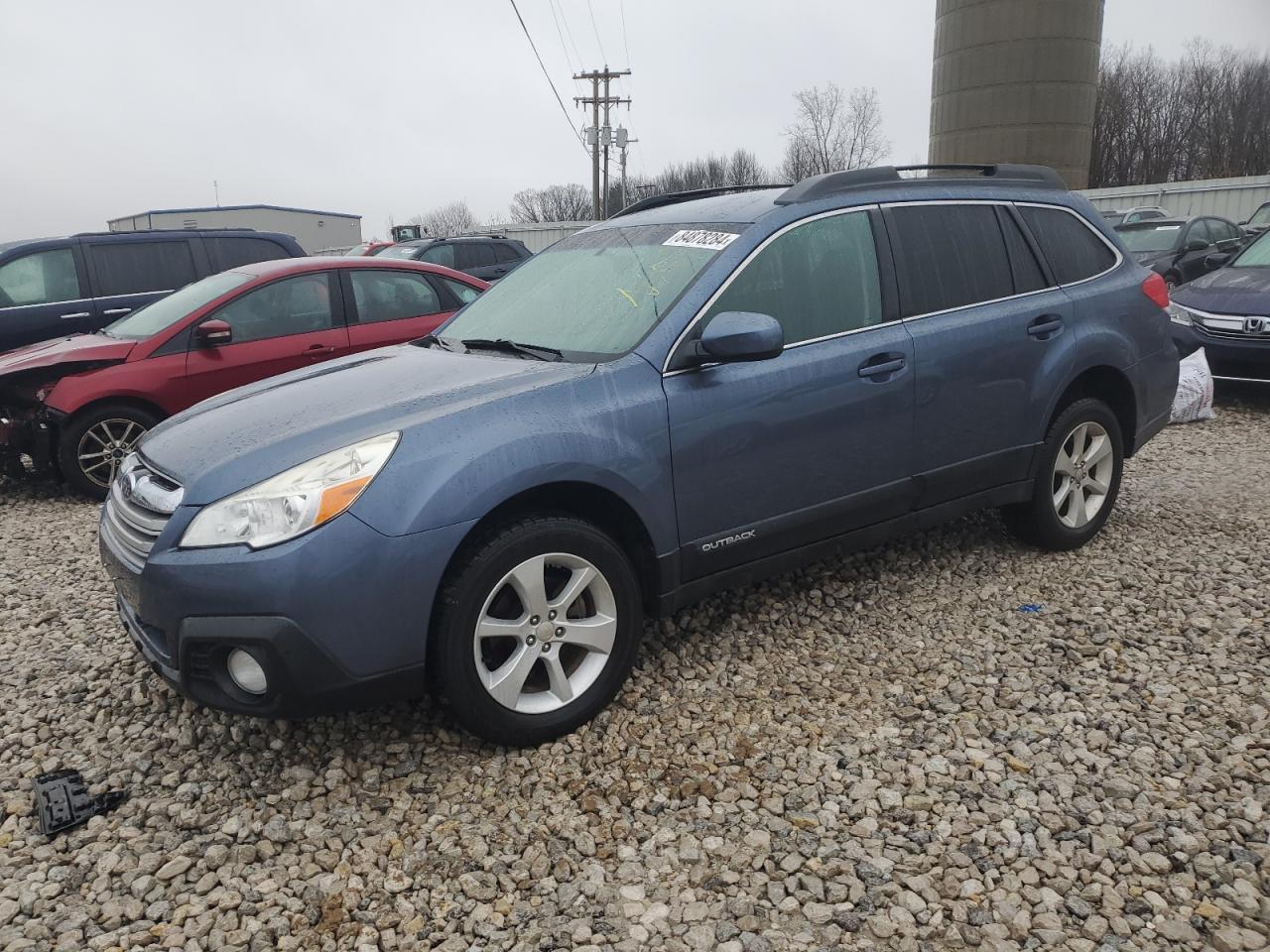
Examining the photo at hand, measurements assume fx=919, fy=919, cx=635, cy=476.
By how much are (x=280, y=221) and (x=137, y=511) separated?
5586 cm

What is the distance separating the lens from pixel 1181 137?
58.3 metres

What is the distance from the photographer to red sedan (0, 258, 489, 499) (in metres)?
6.04

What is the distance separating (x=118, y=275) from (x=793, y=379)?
7.27 metres

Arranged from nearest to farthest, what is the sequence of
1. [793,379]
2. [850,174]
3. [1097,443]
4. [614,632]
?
[614,632] → [793,379] → [850,174] → [1097,443]

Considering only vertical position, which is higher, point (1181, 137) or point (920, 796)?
point (1181, 137)

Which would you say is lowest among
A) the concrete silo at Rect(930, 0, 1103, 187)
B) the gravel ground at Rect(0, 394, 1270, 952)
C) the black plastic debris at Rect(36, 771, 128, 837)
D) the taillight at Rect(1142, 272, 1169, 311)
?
the gravel ground at Rect(0, 394, 1270, 952)

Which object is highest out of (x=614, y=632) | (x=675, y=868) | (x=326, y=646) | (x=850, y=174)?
(x=850, y=174)

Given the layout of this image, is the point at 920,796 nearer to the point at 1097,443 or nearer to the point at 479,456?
the point at 479,456

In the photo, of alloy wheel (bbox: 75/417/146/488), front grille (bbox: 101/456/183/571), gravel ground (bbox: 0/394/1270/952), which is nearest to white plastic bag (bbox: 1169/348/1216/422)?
gravel ground (bbox: 0/394/1270/952)

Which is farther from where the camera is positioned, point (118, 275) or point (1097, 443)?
point (118, 275)

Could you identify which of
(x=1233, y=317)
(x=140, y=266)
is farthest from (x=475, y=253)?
(x=1233, y=317)

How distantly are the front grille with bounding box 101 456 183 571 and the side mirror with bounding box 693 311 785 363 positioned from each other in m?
1.69

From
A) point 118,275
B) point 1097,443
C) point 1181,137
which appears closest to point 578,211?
point 1181,137

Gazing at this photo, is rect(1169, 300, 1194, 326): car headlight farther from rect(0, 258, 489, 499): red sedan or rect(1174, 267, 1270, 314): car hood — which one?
rect(0, 258, 489, 499): red sedan
